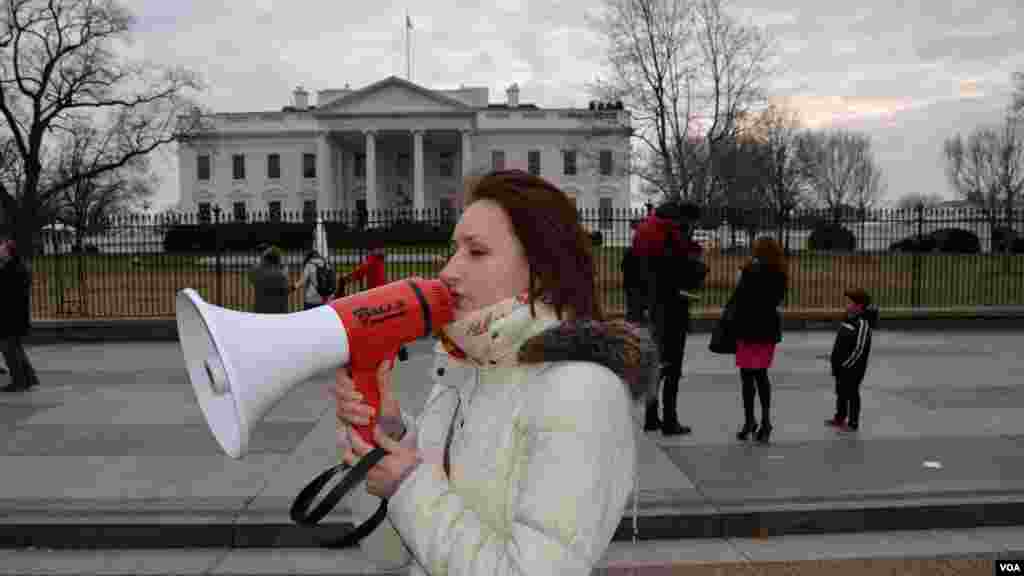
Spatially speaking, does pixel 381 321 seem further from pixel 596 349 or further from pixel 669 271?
pixel 669 271

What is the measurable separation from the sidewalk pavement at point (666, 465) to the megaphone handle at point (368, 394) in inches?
145

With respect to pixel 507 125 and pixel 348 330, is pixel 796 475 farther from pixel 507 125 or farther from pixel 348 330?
pixel 507 125

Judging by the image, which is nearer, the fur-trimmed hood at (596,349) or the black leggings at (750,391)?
the fur-trimmed hood at (596,349)

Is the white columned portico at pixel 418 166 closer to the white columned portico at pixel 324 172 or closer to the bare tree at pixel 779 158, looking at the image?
the white columned portico at pixel 324 172

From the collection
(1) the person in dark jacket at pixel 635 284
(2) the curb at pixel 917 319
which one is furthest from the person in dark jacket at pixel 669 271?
(2) the curb at pixel 917 319

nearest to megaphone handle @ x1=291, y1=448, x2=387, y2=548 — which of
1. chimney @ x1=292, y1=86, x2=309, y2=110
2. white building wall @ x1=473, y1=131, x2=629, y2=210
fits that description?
white building wall @ x1=473, y1=131, x2=629, y2=210

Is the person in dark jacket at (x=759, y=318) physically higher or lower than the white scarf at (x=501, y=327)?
lower

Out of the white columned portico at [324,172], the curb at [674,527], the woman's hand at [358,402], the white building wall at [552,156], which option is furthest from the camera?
the white building wall at [552,156]

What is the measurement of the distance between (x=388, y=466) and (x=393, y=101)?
69.5 m

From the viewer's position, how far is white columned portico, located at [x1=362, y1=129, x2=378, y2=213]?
69.7 metres

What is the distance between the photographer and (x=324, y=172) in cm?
7088

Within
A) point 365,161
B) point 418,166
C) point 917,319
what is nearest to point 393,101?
point 418,166

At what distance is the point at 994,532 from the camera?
5426 millimetres

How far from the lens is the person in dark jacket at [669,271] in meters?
7.26
